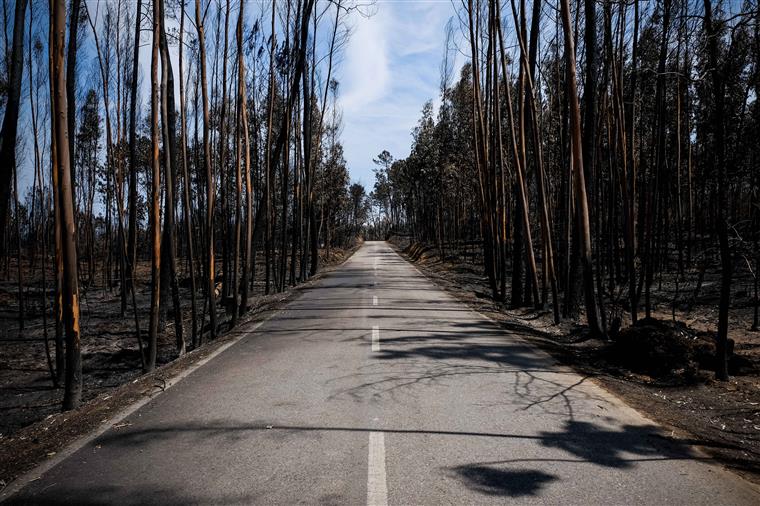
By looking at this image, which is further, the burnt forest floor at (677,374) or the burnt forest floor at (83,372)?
the burnt forest floor at (677,374)

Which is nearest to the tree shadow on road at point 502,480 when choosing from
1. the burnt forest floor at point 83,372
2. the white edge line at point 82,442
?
the white edge line at point 82,442

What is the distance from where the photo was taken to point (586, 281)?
32.0 ft

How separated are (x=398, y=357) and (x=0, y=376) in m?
9.83

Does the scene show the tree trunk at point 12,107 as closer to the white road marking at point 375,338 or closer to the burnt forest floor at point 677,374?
the white road marking at point 375,338

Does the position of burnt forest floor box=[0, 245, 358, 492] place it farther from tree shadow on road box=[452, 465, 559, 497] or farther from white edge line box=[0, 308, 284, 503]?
tree shadow on road box=[452, 465, 559, 497]

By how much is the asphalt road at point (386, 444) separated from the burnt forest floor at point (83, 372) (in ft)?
1.65

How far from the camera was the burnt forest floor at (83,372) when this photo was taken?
4.71 m

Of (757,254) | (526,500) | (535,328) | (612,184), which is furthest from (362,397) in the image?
(612,184)

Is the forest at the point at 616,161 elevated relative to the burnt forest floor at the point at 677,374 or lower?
elevated

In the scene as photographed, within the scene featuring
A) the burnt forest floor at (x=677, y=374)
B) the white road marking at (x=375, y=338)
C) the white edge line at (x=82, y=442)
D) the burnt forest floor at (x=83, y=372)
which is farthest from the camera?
the white road marking at (x=375, y=338)

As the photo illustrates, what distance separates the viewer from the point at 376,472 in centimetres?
368

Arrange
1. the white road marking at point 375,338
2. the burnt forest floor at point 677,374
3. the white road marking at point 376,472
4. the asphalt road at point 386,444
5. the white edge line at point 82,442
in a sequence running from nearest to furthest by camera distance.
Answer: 1. the white road marking at point 376,472
2. the asphalt road at point 386,444
3. the white edge line at point 82,442
4. the burnt forest floor at point 677,374
5. the white road marking at point 375,338

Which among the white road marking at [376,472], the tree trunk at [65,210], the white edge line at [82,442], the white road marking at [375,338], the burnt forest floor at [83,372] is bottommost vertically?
the burnt forest floor at [83,372]

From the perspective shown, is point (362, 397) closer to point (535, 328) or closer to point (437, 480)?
point (437, 480)
